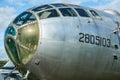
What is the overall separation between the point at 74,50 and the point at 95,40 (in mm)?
1174

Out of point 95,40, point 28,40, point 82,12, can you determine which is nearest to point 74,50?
point 95,40

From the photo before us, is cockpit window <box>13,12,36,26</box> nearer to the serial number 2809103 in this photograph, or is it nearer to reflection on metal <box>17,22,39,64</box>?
reflection on metal <box>17,22,39,64</box>

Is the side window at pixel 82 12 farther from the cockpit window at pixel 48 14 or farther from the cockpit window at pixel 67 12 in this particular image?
the cockpit window at pixel 48 14

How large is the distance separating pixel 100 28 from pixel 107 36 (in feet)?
1.55

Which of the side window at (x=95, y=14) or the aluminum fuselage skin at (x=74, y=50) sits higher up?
the side window at (x=95, y=14)

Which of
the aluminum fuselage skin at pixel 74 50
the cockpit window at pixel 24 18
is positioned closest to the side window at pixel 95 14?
the aluminum fuselage skin at pixel 74 50

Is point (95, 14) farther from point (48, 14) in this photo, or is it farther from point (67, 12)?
point (48, 14)

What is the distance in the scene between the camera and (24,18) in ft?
48.9

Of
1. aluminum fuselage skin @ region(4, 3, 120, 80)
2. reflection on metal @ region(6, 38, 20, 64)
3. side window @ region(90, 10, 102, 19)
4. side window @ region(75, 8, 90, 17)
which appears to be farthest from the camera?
side window @ region(90, 10, 102, 19)

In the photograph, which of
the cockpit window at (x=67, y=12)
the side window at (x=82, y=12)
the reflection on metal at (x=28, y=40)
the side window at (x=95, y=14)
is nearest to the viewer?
the reflection on metal at (x=28, y=40)

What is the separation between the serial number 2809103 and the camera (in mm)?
14943

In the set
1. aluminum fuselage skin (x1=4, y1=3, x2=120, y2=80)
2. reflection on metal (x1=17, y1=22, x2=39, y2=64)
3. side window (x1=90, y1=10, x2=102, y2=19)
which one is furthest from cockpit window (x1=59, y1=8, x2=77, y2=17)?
reflection on metal (x1=17, y1=22, x2=39, y2=64)

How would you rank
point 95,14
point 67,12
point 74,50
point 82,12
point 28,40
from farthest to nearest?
1. point 95,14
2. point 82,12
3. point 67,12
4. point 74,50
5. point 28,40

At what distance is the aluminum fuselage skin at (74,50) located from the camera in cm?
1427
